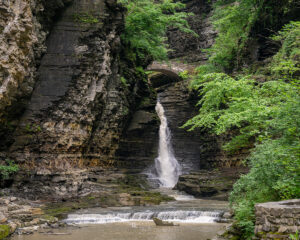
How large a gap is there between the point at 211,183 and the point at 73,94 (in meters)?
9.94

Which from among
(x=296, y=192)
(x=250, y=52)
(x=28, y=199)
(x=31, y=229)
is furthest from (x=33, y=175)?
(x=250, y=52)

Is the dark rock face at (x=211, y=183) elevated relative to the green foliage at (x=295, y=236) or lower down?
lower down

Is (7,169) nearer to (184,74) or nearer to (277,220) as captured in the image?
(277,220)

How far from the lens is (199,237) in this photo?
346 inches

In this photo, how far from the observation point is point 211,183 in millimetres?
18844

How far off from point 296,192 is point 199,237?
3679 mm

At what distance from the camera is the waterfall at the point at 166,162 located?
2483 cm

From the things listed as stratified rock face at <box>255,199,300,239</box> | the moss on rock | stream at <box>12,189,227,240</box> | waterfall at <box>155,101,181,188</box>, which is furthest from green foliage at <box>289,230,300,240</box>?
waterfall at <box>155,101,181,188</box>

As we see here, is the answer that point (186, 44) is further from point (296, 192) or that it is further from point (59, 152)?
point (296, 192)

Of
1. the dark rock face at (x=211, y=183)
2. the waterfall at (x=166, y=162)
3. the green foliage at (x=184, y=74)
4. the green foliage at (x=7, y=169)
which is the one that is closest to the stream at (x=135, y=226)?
the green foliage at (x=7, y=169)

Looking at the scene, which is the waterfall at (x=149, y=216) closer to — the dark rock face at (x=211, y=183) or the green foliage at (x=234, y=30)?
the dark rock face at (x=211, y=183)

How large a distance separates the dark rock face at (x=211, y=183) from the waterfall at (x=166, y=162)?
3.49 metres

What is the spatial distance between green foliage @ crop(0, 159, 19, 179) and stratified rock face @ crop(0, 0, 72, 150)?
36.4 inches

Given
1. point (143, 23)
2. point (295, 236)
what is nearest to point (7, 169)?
point (295, 236)
